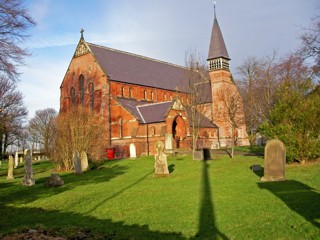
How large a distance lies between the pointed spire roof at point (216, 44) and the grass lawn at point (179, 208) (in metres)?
36.1

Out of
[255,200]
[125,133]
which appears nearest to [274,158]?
[255,200]

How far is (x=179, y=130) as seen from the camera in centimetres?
3866

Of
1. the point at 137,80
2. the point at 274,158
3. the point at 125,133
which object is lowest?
the point at 274,158

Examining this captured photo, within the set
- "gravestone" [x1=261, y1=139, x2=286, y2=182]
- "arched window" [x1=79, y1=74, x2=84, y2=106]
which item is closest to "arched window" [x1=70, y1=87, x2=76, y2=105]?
"arched window" [x1=79, y1=74, x2=84, y2=106]

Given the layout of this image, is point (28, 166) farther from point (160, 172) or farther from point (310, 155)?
point (310, 155)

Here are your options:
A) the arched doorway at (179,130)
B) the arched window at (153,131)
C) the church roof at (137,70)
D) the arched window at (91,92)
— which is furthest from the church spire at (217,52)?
the arched window at (91,92)

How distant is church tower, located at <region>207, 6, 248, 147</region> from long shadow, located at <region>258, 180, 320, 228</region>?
35378 millimetres

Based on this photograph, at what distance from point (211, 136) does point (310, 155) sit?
30134 mm

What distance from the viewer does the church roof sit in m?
44.1

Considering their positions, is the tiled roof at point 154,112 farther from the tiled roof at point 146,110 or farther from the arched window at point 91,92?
the arched window at point 91,92

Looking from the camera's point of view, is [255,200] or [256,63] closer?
[255,200]

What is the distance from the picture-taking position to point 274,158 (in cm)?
1330

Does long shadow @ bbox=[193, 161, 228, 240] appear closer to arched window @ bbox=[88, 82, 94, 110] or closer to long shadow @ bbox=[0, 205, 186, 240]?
long shadow @ bbox=[0, 205, 186, 240]

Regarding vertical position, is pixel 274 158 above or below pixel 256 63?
below
